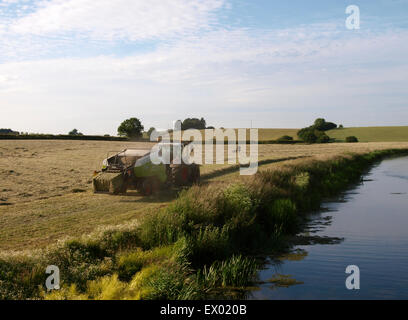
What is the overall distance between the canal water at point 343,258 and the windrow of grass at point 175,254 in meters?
0.66

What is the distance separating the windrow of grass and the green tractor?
4.75 metres

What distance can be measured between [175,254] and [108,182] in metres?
9.11

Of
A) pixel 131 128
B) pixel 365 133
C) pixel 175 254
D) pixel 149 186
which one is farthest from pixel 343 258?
pixel 365 133

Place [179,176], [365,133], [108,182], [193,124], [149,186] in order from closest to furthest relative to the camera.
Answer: [108,182]
[149,186]
[179,176]
[193,124]
[365,133]

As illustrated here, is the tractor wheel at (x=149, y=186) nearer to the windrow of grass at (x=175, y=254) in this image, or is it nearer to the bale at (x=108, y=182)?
the bale at (x=108, y=182)

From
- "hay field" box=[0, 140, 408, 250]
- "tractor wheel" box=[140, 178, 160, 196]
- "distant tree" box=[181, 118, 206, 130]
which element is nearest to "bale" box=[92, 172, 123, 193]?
"hay field" box=[0, 140, 408, 250]

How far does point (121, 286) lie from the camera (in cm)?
725

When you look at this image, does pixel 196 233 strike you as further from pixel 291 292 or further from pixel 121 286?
pixel 121 286

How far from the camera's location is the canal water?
868 cm

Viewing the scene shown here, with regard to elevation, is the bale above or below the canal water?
above

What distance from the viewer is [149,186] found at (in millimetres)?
18688

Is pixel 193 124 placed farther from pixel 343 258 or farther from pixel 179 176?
pixel 343 258

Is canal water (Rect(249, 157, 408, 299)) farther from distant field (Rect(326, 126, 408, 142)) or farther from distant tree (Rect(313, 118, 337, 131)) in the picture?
distant tree (Rect(313, 118, 337, 131))

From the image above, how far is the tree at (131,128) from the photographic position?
3981 inches
